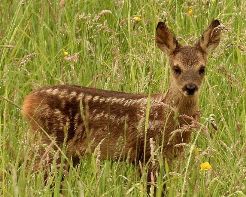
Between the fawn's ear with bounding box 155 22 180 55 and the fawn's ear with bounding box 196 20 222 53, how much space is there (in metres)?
0.17

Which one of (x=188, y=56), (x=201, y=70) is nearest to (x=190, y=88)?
(x=201, y=70)

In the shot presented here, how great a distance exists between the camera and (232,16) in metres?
8.75

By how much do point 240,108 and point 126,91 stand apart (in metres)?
0.96

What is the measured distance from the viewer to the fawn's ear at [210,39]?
24.7ft

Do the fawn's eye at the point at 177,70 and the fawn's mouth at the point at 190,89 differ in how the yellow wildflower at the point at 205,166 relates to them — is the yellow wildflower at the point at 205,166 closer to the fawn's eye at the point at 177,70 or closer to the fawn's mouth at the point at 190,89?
the fawn's mouth at the point at 190,89

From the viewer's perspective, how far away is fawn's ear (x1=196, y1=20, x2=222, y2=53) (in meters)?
7.53

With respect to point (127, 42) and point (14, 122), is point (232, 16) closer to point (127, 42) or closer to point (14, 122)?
point (127, 42)

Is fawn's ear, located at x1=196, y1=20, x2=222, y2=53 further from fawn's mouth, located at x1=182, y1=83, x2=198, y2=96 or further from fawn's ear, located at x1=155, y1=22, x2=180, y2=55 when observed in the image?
fawn's mouth, located at x1=182, y1=83, x2=198, y2=96

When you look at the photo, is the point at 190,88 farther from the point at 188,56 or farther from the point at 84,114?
the point at 84,114

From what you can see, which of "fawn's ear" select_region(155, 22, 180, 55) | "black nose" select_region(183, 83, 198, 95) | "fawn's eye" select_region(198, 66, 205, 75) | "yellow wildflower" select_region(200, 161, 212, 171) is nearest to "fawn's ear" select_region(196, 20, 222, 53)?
"fawn's ear" select_region(155, 22, 180, 55)

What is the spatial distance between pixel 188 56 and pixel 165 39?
0.30 meters

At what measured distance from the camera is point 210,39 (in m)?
7.61

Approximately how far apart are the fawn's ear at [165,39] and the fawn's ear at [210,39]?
0.57 ft

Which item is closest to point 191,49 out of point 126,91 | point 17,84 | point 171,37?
point 171,37
